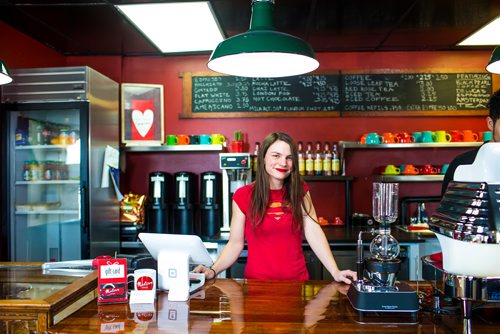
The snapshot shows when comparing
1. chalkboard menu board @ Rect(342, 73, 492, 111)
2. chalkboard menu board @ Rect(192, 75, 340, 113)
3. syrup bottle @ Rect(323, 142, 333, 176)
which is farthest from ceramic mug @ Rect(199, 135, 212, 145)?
chalkboard menu board @ Rect(342, 73, 492, 111)

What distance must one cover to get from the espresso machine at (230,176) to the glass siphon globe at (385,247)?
2.54 metres

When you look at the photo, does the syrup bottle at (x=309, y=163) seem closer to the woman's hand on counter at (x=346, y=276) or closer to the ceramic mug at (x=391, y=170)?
the ceramic mug at (x=391, y=170)

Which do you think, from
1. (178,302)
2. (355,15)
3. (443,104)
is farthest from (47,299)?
(443,104)

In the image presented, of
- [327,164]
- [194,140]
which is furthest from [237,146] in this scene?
[327,164]

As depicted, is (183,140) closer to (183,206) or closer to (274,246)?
(183,206)

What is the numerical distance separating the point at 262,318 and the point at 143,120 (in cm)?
344

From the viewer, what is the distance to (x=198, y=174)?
4750 mm

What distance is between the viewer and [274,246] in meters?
2.42

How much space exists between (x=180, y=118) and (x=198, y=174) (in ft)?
1.99

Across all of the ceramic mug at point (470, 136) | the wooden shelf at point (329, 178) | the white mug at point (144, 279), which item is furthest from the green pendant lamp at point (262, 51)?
the ceramic mug at point (470, 136)

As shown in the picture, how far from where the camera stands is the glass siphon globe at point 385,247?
1.61m

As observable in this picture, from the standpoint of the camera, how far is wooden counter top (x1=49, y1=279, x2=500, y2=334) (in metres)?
1.48

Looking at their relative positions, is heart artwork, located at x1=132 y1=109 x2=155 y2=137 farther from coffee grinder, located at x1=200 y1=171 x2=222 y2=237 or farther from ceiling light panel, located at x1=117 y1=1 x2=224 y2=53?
coffee grinder, located at x1=200 y1=171 x2=222 y2=237

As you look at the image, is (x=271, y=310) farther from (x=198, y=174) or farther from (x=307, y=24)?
(x=198, y=174)
